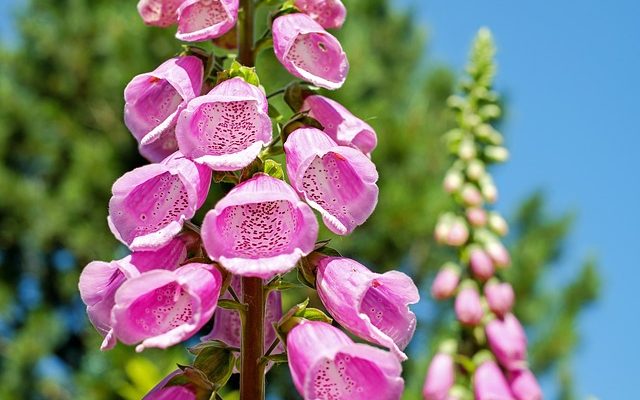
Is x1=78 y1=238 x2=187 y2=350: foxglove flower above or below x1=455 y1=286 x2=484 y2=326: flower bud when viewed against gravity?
above

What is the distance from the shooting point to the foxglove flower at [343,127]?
109 cm

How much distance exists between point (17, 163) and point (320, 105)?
28.7 feet

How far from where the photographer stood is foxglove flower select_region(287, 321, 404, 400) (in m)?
0.80

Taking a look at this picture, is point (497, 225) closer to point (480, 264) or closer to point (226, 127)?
point (480, 264)

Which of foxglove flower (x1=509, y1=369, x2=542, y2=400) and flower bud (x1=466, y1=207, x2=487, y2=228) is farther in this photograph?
flower bud (x1=466, y1=207, x2=487, y2=228)

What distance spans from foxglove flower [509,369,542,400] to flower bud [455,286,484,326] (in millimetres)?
183

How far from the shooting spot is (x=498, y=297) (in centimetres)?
223

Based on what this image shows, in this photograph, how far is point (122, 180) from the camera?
944mm

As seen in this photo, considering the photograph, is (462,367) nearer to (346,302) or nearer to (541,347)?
(346,302)

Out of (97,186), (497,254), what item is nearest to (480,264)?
(497,254)

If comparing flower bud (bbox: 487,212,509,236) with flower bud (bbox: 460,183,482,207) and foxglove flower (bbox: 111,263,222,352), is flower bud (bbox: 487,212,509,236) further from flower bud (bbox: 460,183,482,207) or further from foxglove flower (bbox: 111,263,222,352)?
foxglove flower (bbox: 111,263,222,352)

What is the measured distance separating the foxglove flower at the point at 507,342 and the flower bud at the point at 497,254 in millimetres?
152

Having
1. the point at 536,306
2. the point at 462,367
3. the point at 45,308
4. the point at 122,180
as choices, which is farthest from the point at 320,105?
the point at 45,308

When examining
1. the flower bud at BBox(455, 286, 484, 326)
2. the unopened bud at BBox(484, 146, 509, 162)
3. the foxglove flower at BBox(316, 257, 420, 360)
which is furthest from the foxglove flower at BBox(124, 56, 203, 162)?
the unopened bud at BBox(484, 146, 509, 162)
